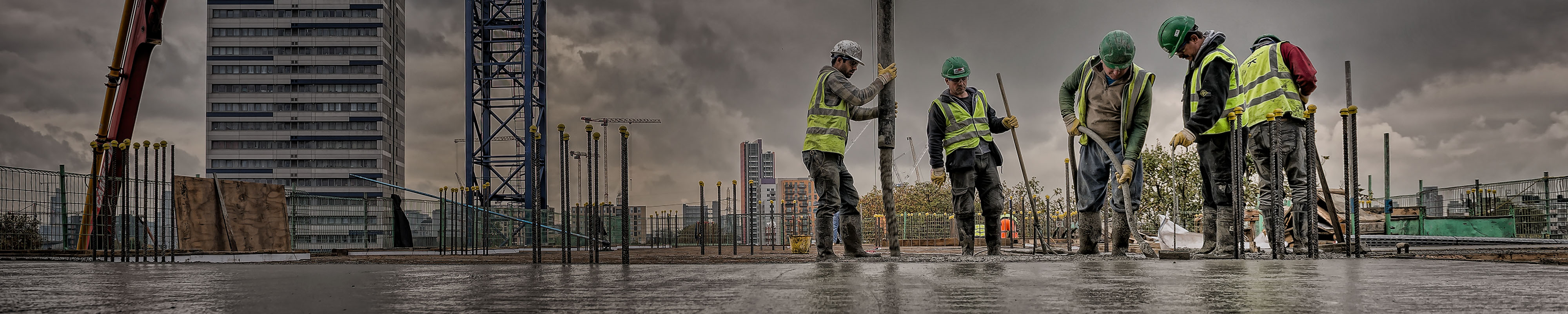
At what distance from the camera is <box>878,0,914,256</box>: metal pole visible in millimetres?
5629

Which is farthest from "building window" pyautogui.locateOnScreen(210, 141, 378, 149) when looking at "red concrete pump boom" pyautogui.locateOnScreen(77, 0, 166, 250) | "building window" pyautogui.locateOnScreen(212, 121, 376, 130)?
"red concrete pump boom" pyautogui.locateOnScreen(77, 0, 166, 250)

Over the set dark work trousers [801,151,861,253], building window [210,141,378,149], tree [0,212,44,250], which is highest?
building window [210,141,378,149]

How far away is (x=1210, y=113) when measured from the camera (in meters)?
5.44

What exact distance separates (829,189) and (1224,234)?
2.35 m

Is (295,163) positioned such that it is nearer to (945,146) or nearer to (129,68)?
(129,68)

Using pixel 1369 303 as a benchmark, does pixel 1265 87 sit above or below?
above

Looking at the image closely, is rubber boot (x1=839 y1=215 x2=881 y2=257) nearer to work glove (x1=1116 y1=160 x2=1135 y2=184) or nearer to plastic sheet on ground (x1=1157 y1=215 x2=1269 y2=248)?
work glove (x1=1116 y1=160 x2=1135 y2=184)

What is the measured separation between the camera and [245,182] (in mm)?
11039

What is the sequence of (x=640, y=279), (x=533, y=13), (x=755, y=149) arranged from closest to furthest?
(x=640, y=279), (x=533, y=13), (x=755, y=149)

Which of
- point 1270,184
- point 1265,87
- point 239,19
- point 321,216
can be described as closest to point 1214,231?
point 1270,184

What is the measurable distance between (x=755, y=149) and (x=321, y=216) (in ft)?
514

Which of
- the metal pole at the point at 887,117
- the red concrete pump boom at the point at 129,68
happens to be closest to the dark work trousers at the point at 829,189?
the metal pole at the point at 887,117

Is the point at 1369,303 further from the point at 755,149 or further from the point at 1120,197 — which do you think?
the point at 755,149

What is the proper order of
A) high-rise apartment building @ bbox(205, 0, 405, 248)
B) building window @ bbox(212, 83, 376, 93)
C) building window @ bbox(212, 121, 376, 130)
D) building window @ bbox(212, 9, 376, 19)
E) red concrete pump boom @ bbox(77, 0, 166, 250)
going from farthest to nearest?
building window @ bbox(212, 121, 376, 130) → building window @ bbox(212, 83, 376, 93) → high-rise apartment building @ bbox(205, 0, 405, 248) → building window @ bbox(212, 9, 376, 19) → red concrete pump boom @ bbox(77, 0, 166, 250)
